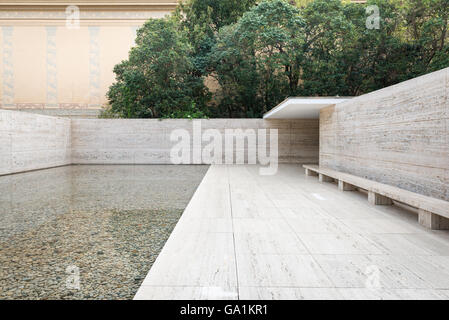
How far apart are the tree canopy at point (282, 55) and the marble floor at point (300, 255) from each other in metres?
12.0

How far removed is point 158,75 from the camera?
15.4 metres

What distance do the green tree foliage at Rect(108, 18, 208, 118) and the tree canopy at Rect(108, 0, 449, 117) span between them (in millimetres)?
49

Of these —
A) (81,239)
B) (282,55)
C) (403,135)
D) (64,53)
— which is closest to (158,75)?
(282,55)

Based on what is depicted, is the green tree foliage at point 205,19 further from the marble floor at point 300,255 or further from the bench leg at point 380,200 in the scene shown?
the marble floor at point 300,255

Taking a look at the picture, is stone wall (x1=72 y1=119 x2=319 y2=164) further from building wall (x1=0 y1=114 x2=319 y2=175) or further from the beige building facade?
the beige building facade

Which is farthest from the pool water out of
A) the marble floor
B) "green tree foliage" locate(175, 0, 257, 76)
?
"green tree foliage" locate(175, 0, 257, 76)

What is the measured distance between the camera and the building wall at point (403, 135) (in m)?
3.85

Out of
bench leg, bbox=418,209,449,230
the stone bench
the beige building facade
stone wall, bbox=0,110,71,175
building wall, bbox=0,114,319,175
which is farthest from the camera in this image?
the beige building facade

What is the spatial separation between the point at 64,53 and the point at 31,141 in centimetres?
1296

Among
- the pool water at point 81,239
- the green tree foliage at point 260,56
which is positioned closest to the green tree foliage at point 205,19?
the green tree foliage at point 260,56

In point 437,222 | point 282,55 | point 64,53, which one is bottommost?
point 437,222

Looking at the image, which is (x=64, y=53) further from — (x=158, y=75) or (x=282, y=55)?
(x=282, y=55)

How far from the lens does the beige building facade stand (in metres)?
21.1

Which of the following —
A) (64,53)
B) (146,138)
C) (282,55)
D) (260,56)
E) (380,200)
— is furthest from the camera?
(64,53)
